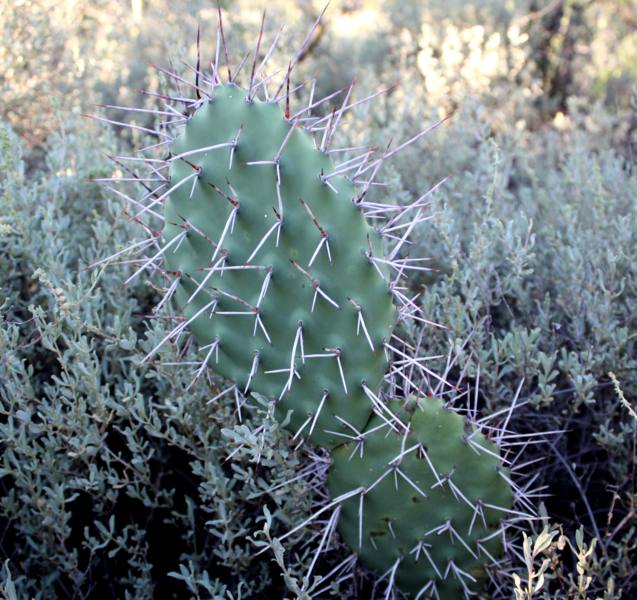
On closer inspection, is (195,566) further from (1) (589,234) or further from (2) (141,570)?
(1) (589,234)

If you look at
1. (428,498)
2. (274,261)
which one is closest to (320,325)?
(274,261)

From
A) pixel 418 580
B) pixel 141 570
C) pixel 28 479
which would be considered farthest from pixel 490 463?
pixel 28 479

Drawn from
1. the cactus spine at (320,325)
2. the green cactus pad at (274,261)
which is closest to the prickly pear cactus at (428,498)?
the cactus spine at (320,325)

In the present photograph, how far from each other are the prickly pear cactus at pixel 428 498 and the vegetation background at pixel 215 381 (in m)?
0.13

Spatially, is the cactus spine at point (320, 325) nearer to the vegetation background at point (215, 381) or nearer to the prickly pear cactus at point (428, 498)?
the prickly pear cactus at point (428, 498)

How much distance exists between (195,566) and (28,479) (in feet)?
1.64

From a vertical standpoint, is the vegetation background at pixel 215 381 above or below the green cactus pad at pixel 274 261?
below

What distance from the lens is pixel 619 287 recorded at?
257 cm

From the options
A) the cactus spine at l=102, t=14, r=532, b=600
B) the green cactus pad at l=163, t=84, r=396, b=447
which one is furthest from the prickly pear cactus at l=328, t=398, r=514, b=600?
the green cactus pad at l=163, t=84, r=396, b=447

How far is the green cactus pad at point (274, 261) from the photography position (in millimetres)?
1637

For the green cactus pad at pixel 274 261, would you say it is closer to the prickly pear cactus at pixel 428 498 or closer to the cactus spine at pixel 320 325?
the cactus spine at pixel 320 325

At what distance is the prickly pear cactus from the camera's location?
1.73 m

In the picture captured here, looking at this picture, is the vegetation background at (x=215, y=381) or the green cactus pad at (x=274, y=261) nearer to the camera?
the green cactus pad at (x=274, y=261)

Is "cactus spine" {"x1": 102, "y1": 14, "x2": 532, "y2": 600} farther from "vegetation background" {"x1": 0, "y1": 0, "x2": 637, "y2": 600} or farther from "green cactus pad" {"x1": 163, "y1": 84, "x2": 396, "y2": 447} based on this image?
"vegetation background" {"x1": 0, "y1": 0, "x2": 637, "y2": 600}
